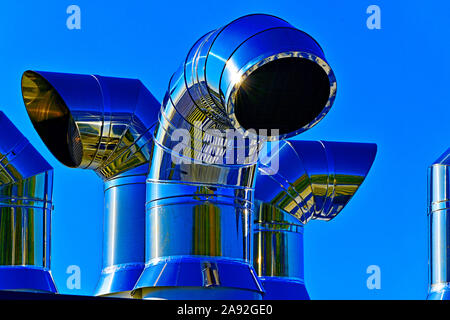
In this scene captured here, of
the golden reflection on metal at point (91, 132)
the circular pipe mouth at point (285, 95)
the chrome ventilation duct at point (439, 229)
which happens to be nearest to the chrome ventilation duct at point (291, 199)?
the chrome ventilation duct at point (439, 229)

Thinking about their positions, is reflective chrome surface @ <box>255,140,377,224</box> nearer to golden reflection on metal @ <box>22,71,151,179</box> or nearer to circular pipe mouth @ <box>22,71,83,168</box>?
golden reflection on metal @ <box>22,71,151,179</box>

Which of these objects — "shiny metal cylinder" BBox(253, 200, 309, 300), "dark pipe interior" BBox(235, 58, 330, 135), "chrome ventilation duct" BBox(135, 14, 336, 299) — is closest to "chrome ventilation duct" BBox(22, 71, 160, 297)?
"chrome ventilation duct" BBox(135, 14, 336, 299)

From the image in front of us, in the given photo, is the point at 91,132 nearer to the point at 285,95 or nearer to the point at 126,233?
the point at 126,233

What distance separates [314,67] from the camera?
4.59 meters

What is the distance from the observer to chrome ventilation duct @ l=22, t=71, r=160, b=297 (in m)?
6.10

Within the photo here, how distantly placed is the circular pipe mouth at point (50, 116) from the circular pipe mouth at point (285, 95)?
1.97 m

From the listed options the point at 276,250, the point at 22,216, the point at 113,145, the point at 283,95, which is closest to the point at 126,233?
the point at 113,145

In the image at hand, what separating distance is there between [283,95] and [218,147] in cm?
52

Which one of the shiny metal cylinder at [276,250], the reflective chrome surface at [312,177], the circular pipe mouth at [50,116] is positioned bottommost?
the shiny metal cylinder at [276,250]

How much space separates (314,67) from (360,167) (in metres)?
2.85

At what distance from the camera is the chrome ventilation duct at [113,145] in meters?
6.10

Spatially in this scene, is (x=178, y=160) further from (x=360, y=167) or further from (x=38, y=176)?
(x=360, y=167)

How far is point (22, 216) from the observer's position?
6836 millimetres

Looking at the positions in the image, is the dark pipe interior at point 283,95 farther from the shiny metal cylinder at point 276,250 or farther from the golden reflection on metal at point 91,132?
the shiny metal cylinder at point 276,250
